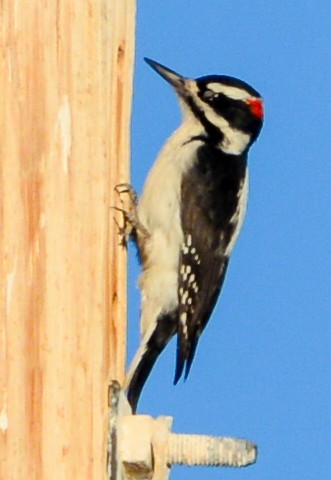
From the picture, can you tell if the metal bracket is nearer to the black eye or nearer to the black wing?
the black wing

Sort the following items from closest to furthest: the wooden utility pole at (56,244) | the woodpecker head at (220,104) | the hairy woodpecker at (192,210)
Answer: the wooden utility pole at (56,244) → the hairy woodpecker at (192,210) → the woodpecker head at (220,104)

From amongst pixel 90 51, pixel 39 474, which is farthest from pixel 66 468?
pixel 90 51

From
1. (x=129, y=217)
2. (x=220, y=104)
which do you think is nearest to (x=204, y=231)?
(x=220, y=104)

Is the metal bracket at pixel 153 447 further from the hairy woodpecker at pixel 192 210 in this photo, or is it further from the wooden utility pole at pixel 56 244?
the hairy woodpecker at pixel 192 210

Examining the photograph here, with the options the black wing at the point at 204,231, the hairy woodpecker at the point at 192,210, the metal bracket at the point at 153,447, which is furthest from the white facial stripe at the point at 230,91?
the metal bracket at the point at 153,447

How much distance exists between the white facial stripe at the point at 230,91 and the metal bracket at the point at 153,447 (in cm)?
161

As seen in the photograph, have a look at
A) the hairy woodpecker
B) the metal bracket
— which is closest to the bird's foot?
the hairy woodpecker

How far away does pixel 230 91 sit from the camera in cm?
474

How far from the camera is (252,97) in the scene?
4742 mm

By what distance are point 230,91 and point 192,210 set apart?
1.68 feet

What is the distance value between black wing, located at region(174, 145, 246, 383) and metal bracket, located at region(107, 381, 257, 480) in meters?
0.97

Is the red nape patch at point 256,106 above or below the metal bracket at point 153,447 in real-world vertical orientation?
above

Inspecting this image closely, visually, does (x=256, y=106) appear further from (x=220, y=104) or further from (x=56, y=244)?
(x=56, y=244)

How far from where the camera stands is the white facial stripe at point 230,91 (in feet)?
15.5
